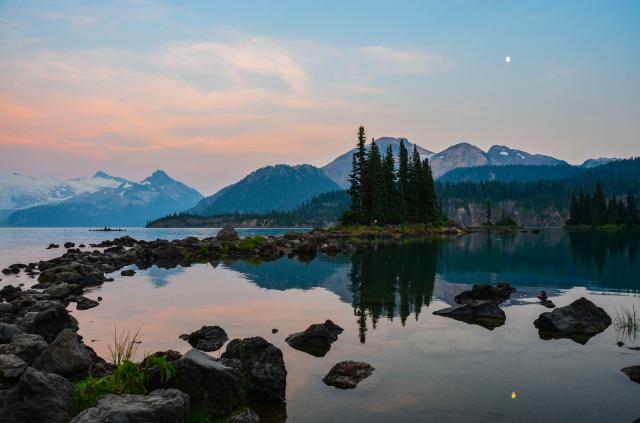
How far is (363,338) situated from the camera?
18.6 m

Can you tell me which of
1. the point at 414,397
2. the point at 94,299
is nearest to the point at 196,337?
the point at 414,397

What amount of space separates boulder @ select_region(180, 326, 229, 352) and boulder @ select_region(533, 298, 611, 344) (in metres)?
12.9

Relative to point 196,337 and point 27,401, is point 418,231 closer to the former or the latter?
point 196,337

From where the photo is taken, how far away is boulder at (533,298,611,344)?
62.6ft

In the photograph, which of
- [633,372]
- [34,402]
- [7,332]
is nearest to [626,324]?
[633,372]

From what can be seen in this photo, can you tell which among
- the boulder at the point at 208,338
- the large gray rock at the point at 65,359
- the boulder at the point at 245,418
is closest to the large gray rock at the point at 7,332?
the large gray rock at the point at 65,359

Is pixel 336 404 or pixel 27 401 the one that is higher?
pixel 27 401

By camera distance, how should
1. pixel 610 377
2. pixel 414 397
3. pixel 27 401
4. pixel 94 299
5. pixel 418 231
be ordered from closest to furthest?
pixel 27 401
pixel 414 397
pixel 610 377
pixel 94 299
pixel 418 231

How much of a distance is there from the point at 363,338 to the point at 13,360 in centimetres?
1176

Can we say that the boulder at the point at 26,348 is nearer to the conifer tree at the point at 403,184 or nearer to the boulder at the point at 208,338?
the boulder at the point at 208,338

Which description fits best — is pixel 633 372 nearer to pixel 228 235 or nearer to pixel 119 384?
pixel 119 384

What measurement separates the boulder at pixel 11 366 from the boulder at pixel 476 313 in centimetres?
1759

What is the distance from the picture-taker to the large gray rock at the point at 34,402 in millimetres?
9523

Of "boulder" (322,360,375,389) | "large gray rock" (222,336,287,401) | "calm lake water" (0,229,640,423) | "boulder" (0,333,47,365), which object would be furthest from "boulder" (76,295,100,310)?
"boulder" (322,360,375,389)
